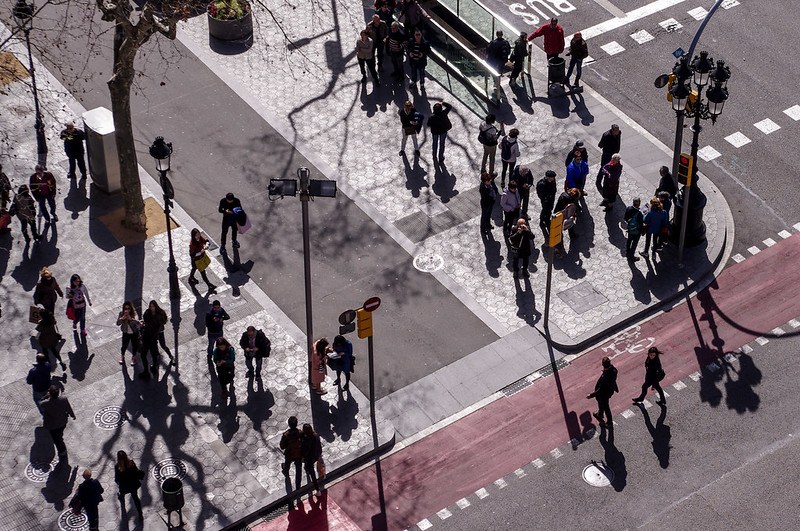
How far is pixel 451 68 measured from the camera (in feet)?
123

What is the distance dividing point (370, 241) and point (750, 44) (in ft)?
41.9

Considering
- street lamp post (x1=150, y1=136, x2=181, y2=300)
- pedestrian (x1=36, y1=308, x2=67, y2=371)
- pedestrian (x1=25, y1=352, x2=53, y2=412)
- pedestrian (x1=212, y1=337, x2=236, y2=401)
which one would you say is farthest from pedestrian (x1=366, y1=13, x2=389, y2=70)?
pedestrian (x1=25, y1=352, x2=53, y2=412)

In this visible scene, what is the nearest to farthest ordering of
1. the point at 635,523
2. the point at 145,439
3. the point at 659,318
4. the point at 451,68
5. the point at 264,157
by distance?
the point at 635,523
the point at 145,439
the point at 659,318
the point at 264,157
the point at 451,68

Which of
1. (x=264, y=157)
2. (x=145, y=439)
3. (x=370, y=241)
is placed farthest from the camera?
(x=264, y=157)

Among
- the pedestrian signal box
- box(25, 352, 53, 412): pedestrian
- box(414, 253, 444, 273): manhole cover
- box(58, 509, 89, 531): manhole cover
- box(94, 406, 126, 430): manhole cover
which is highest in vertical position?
the pedestrian signal box

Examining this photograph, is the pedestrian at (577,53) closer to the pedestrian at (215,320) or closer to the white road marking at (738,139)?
the white road marking at (738,139)

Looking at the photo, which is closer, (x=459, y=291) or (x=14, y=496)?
(x=14, y=496)

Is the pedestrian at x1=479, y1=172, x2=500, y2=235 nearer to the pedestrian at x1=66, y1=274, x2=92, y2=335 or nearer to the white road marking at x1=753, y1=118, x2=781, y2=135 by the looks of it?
the white road marking at x1=753, y1=118, x2=781, y2=135

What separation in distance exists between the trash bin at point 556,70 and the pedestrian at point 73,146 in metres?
11.7

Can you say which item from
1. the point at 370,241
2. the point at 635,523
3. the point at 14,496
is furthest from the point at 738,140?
the point at 14,496

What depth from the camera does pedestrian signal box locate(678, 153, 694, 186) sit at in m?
29.9

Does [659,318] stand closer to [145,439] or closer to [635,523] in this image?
[635,523]

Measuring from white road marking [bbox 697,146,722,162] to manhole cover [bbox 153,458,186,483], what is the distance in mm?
15040

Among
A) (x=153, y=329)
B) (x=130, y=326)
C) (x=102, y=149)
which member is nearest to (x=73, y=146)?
(x=102, y=149)
